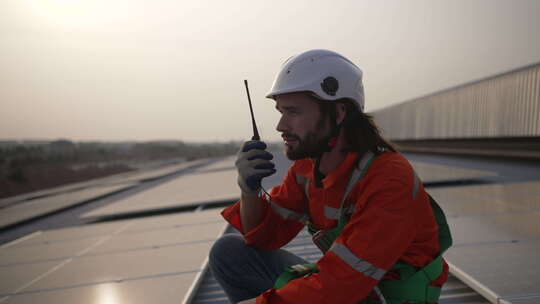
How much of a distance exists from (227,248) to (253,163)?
574 mm

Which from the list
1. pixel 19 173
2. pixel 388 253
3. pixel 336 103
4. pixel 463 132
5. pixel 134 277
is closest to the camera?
pixel 388 253

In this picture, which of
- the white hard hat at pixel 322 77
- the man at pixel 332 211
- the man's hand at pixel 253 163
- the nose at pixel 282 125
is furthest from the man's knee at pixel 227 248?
the white hard hat at pixel 322 77

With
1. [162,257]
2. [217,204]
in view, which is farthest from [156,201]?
[162,257]

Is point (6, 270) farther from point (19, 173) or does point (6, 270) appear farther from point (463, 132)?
point (19, 173)

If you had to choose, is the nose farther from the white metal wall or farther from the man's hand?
the white metal wall

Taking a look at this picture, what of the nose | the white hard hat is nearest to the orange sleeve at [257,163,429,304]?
the nose

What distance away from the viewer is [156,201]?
673cm

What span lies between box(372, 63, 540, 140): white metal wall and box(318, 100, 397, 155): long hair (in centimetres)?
1020

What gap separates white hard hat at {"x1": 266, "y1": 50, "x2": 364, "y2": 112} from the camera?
175 cm

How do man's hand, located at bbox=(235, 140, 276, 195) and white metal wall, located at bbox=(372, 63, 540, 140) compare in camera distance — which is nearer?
man's hand, located at bbox=(235, 140, 276, 195)

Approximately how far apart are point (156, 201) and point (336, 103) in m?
5.75

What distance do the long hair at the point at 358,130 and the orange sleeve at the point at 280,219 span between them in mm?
447

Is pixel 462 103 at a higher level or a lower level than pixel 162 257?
higher

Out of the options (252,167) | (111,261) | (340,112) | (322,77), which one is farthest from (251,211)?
(111,261)
